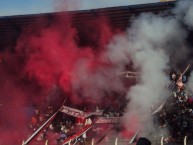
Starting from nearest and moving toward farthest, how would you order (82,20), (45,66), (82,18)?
(82,18)
(82,20)
(45,66)

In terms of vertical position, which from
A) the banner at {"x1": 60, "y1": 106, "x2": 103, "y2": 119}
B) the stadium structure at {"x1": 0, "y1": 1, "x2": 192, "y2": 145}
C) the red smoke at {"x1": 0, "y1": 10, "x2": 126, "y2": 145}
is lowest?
the banner at {"x1": 60, "y1": 106, "x2": 103, "y2": 119}

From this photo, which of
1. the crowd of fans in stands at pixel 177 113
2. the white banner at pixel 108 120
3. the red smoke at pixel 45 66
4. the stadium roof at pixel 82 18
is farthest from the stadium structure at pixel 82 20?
the crowd of fans in stands at pixel 177 113

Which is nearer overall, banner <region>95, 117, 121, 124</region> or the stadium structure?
the stadium structure

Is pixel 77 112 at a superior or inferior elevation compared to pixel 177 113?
superior

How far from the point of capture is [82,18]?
17.0 meters

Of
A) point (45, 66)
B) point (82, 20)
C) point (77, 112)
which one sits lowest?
point (77, 112)

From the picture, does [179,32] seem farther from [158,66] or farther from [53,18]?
[53,18]

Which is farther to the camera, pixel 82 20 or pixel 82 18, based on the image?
pixel 82 20

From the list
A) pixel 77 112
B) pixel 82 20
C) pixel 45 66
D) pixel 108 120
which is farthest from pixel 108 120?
pixel 82 20

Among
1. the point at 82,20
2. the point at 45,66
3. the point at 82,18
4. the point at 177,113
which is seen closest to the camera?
the point at 177,113

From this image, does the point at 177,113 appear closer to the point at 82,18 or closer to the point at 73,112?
the point at 73,112

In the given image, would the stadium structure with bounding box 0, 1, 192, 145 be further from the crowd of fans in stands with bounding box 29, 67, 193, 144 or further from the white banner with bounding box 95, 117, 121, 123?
the crowd of fans in stands with bounding box 29, 67, 193, 144

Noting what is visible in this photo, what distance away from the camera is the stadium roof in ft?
52.3

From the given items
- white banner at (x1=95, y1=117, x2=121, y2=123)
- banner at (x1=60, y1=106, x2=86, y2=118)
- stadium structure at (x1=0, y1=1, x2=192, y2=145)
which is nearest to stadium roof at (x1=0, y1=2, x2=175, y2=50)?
stadium structure at (x1=0, y1=1, x2=192, y2=145)
